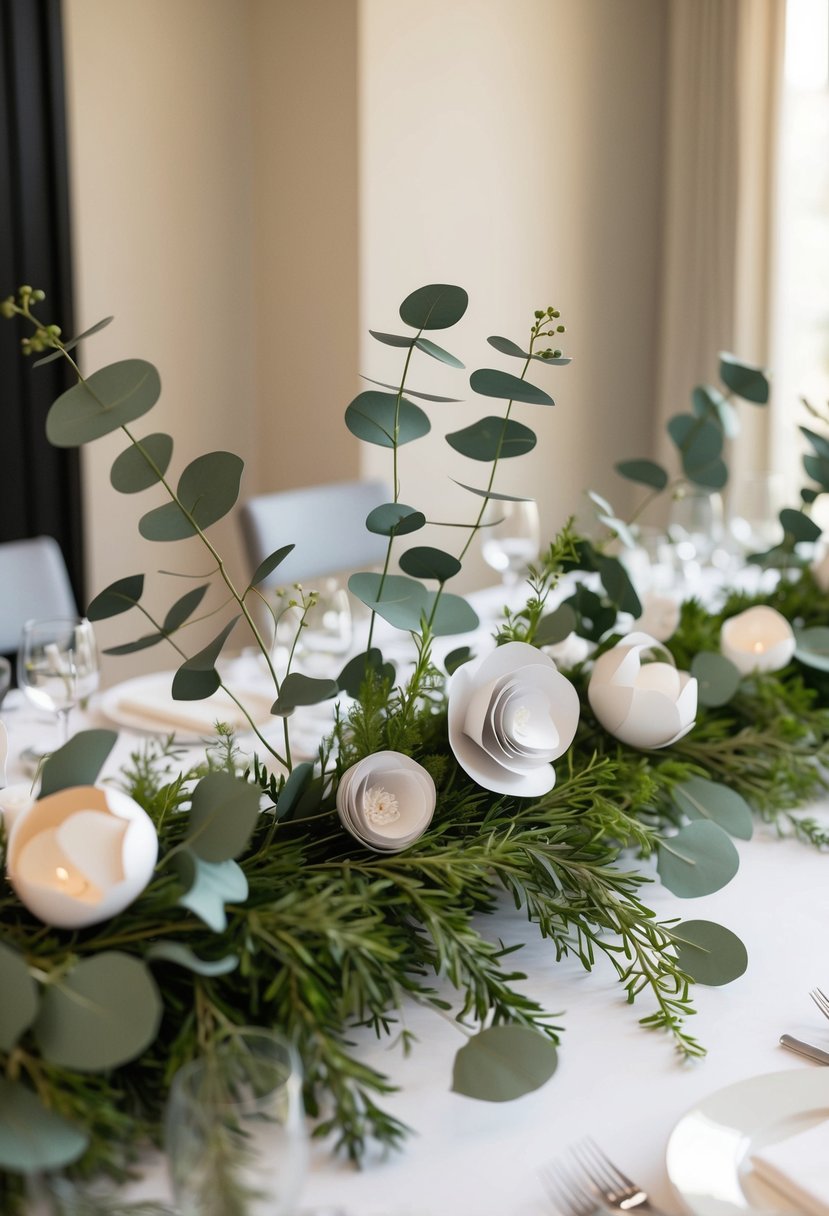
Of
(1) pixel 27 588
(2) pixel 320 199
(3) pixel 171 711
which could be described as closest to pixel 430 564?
(3) pixel 171 711

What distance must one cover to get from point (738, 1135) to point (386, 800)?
11.8 inches

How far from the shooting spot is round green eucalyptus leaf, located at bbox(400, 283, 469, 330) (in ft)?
2.79

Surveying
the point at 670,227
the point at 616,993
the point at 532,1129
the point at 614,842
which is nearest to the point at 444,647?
the point at 614,842

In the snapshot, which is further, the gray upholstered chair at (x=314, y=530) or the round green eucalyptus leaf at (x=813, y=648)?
the gray upholstered chair at (x=314, y=530)

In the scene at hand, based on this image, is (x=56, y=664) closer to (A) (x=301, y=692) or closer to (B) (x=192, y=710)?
(B) (x=192, y=710)

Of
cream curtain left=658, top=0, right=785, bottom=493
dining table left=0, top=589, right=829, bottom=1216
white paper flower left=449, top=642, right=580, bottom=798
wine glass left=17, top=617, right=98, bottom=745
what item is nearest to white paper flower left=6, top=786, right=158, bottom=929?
dining table left=0, top=589, right=829, bottom=1216

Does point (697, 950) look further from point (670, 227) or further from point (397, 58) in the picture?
point (670, 227)

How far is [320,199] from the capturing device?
3180 mm

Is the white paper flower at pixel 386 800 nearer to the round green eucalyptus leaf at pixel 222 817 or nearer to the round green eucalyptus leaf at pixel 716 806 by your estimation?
the round green eucalyptus leaf at pixel 222 817

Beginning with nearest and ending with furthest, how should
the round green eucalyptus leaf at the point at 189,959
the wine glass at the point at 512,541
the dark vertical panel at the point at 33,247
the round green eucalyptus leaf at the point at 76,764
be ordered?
the round green eucalyptus leaf at the point at 189,959, the round green eucalyptus leaf at the point at 76,764, the wine glass at the point at 512,541, the dark vertical panel at the point at 33,247

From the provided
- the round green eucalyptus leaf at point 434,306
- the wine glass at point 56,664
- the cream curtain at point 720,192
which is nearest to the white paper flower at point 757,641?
the round green eucalyptus leaf at point 434,306

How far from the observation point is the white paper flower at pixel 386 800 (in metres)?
0.80

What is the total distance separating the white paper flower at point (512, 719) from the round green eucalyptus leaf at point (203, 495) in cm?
21

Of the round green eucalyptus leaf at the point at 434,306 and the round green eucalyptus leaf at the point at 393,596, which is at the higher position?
the round green eucalyptus leaf at the point at 434,306
